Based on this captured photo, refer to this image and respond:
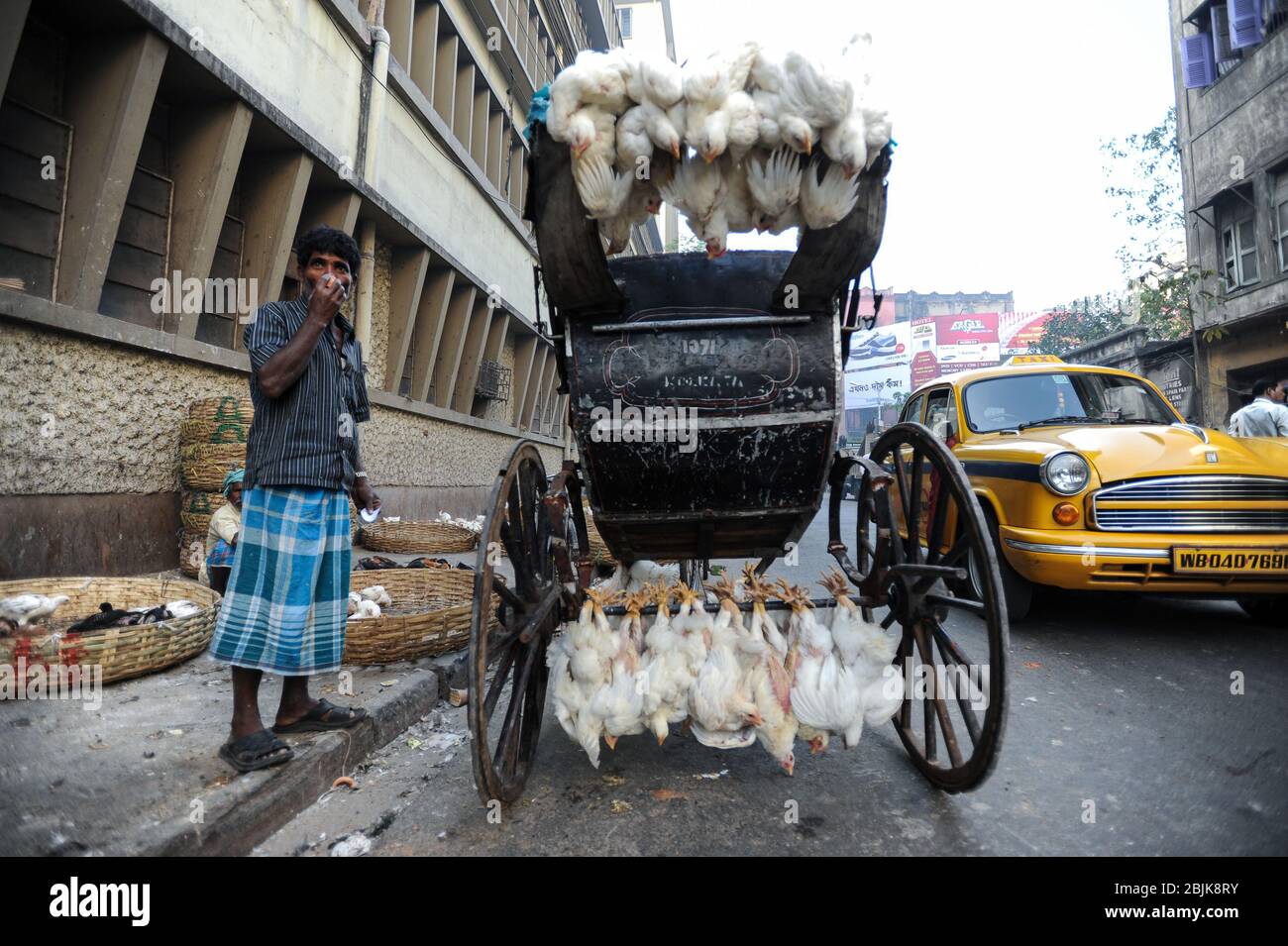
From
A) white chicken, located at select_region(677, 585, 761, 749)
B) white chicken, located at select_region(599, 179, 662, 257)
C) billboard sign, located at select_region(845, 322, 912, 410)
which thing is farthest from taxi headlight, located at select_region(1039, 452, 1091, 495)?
billboard sign, located at select_region(845, 322, 912, 410)

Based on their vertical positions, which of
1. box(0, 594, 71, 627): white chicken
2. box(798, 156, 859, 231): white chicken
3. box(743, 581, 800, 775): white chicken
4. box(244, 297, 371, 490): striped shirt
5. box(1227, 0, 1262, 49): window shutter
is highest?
box(1227, 0, 1262, 49): window shutter

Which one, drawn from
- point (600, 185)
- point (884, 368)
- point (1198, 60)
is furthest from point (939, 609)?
point (884, 368)

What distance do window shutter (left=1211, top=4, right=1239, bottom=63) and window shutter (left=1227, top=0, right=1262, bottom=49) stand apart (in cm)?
50

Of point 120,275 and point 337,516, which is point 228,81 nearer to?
point 120,275

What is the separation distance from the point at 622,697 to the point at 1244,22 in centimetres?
1786

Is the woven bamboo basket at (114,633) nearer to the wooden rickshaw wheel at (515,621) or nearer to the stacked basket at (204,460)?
the stacked basket at (204,460)

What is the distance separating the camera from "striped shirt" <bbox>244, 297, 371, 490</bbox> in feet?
7.71

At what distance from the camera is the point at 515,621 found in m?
2.57

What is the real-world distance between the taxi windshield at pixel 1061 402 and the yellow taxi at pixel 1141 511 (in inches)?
13.8

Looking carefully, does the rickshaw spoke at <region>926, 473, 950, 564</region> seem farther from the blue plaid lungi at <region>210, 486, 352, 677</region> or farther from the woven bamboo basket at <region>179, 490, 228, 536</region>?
the woven bamboo basket at <region>179, 490, 228, 536</region>

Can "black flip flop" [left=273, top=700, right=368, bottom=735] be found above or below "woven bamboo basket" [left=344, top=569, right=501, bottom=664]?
below

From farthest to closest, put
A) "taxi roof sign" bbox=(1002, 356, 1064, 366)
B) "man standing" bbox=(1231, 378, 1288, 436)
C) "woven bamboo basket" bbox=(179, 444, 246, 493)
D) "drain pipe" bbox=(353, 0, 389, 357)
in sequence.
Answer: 1. "drain pipe" bbox=(353, 0, 389, 357)
2. "man standing" bbox=(1231, 378, 1288, 436)
3. "taxi roof sign" bbox=(1002, 356, 1064, 366)
4. "woven bamboo basket" bbox=(179, 444, 246, 493)

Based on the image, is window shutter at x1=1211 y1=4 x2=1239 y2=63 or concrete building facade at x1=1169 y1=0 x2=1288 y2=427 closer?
concrete building facade at x1=1169 y1=0 x2=1288 y2=427

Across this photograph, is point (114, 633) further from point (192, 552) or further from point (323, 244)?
point (192, 552)
